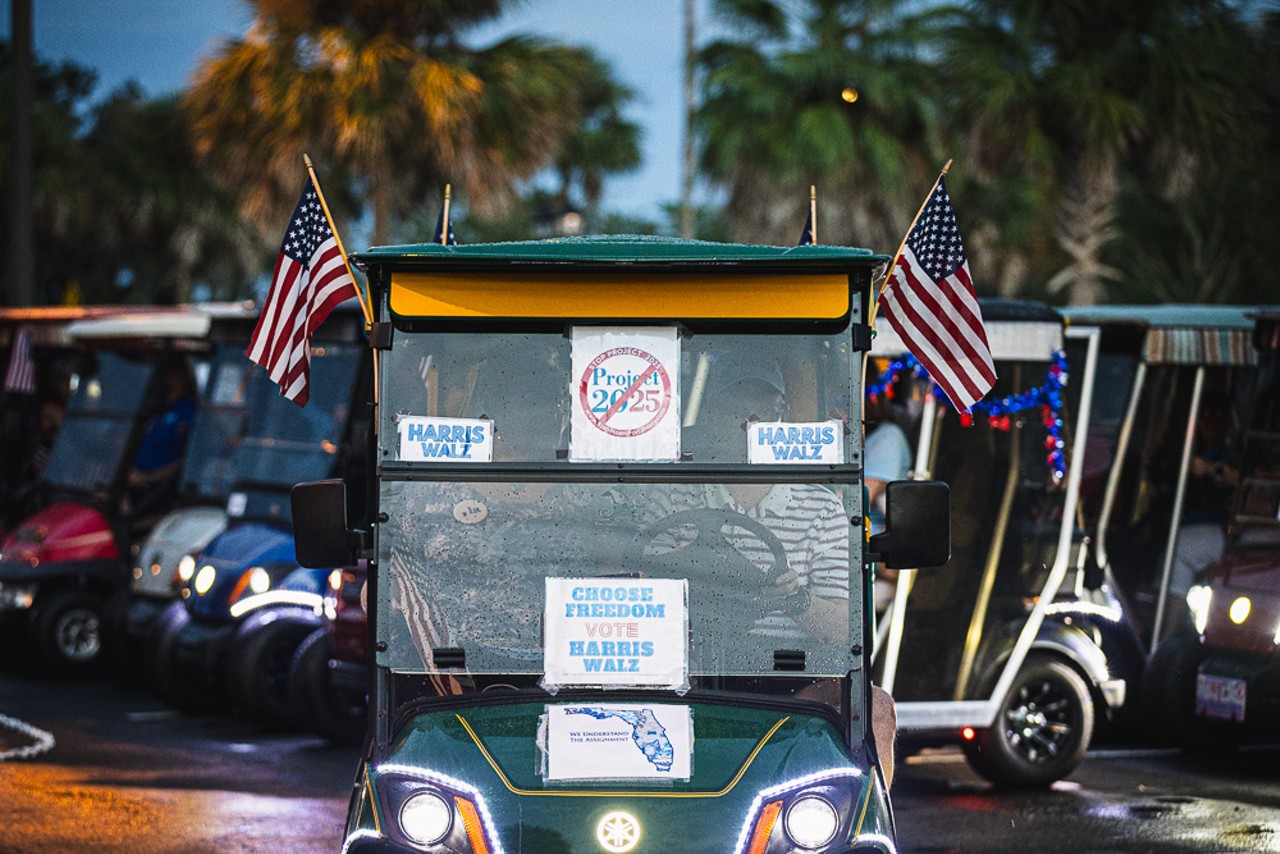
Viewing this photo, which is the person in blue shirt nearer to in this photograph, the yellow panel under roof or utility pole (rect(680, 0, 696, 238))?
the yellow panel under roof

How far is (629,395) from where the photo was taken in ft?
16.5

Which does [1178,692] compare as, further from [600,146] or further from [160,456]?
[600,146]

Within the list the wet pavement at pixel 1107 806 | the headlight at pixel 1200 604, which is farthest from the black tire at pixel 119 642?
the headlight at pixel 1200 604

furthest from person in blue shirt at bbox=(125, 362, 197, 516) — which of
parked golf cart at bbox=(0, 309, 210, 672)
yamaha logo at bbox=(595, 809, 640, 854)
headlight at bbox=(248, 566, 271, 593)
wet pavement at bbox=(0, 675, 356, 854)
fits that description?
yamaha logo at bbox=(595, 809, 640, 854)

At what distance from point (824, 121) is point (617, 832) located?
1949 cm

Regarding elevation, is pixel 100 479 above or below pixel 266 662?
above

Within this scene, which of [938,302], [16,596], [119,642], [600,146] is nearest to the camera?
[938,302]

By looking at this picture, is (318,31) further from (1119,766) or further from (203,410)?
(1119,766)

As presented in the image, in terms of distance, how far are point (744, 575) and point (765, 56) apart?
784 inches

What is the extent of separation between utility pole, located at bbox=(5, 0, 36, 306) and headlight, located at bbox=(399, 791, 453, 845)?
12.2 meters

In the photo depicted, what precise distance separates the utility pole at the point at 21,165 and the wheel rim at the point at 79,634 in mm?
4360

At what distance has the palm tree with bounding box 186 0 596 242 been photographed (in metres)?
19.7

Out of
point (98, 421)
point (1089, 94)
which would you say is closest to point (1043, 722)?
point (98, 421)

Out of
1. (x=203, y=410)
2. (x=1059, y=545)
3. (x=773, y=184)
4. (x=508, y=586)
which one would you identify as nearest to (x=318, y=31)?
(x=773, y=184)
